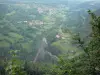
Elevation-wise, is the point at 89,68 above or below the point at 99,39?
below

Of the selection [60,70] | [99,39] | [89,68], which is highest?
[99,39]

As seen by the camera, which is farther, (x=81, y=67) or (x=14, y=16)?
(x=14, y=16)

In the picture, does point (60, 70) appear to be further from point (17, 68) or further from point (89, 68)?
point (17, 68)

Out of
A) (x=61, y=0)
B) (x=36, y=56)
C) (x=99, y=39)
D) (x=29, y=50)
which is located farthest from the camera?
(x=61, y=0)

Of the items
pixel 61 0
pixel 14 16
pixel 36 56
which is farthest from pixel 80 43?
pixel 61 0

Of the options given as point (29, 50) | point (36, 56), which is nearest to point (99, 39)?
point (36, 56)

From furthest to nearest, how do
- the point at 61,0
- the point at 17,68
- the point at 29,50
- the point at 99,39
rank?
the point at 61,0 → the point at 29,50 → the point at 99,39 → the point at 17,68
